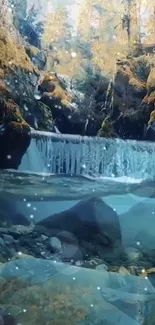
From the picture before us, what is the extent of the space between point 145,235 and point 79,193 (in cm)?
33

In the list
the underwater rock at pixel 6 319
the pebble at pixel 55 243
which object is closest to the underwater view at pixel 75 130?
the pebble at pixel 55 243

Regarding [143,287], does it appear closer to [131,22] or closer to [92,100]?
[92,100]

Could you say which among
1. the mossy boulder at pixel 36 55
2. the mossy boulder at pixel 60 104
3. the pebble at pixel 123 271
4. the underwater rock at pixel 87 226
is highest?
the mossy boulder at pixel 36 55

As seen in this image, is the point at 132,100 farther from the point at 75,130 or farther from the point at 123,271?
the point at 123,271

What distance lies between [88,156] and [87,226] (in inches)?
12.0

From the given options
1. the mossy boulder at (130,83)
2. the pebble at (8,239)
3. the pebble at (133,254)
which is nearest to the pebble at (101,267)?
the pebble at (133,254)

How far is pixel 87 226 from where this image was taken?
173 centimetres

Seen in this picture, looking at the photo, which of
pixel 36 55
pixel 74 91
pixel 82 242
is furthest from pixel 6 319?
pixel 36 55

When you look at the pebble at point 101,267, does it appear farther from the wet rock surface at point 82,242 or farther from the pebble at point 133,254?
the pebble at point 133,254

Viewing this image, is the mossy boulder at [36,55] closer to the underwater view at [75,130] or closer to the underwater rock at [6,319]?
the underwater view at [75,130]

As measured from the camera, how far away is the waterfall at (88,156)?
176 centimetres

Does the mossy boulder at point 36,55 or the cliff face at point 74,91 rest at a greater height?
the mossy boulder at point 36,55

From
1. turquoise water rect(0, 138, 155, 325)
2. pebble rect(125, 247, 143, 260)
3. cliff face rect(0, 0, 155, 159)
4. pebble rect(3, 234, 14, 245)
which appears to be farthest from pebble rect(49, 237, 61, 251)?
cliff face rect(0, 0, 155, 159)

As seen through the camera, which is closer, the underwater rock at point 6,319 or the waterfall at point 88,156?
the underwater rock at point 6,319
